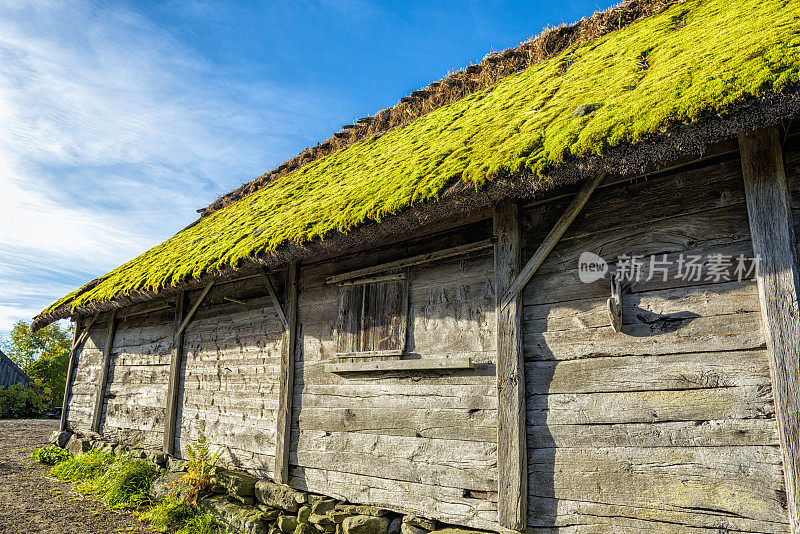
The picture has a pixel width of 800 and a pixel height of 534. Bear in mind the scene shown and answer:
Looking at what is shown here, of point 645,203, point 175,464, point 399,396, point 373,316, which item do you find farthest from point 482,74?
point 175,464

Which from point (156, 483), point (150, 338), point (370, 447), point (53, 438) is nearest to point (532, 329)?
point (370, 447)

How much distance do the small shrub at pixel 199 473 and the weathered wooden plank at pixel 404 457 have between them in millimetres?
1550

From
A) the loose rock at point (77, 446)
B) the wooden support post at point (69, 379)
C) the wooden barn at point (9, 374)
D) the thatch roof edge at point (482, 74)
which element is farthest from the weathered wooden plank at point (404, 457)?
the wooden barn at point (9, 374)

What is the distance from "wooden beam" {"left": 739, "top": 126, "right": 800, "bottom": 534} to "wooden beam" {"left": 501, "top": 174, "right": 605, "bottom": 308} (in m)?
0.92

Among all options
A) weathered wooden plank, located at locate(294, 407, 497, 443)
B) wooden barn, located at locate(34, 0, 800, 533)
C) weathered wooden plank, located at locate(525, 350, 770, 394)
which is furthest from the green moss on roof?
weathered wooden plank, located at locate(294, 407, 497, 443)

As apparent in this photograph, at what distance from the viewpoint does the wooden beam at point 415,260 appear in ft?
14.7

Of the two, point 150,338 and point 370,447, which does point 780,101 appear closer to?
point 370,447

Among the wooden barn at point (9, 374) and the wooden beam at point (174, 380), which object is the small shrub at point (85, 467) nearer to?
the wooden beam at point (174, 380)

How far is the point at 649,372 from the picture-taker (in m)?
3.42

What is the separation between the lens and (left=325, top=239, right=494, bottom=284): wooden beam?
4473 mm

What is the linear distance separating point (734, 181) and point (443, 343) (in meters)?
2.47

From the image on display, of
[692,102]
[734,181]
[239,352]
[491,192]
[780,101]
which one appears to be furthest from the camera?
[239,352]

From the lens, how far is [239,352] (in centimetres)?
675

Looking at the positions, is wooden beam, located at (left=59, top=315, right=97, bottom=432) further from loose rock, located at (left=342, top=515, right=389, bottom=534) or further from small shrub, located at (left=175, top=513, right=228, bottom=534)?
loose rock, located at (left=342, top=515, right=389, bottom=534)
